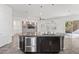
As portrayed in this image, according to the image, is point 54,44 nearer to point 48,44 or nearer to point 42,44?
point 48,44

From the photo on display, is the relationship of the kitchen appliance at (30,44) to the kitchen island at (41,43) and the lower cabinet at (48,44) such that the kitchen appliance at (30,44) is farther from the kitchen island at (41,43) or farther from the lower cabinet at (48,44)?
the lower cabinet at (48,44)

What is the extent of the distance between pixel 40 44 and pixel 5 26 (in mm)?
1484

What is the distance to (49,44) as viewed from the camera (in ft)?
16.7

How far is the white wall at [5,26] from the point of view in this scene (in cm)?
462

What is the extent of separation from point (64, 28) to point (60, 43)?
621mm

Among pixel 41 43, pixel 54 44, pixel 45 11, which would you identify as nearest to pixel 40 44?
pixel 41 43

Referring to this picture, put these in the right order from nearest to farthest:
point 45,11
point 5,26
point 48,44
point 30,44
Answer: point 5,26, point 45,11, point 30,44, point 48,44

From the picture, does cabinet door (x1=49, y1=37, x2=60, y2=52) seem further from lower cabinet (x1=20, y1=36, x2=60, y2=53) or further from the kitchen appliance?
Result: the kitchen appliance

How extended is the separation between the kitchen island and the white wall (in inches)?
18.5

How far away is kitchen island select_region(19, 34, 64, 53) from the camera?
4914mm

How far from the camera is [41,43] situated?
205 inches

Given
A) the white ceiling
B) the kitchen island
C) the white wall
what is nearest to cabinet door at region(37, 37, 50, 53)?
the kitchen island
